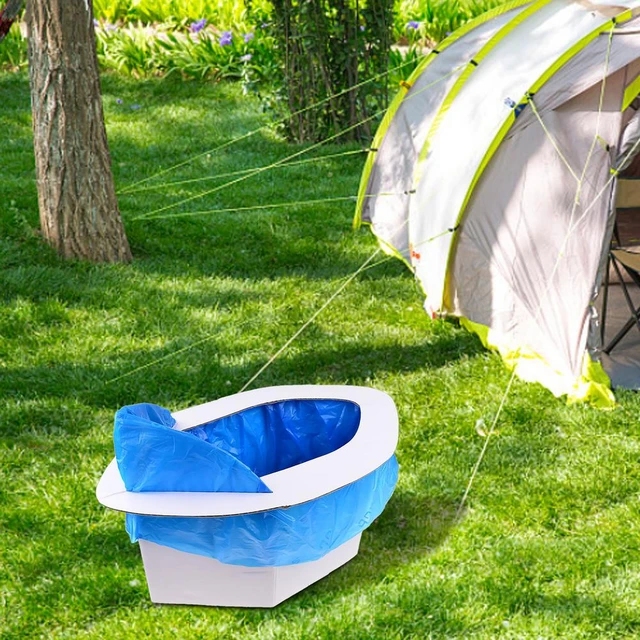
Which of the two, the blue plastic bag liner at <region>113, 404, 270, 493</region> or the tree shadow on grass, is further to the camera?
the tree shadow on grass

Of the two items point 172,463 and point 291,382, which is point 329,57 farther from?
point 172,463

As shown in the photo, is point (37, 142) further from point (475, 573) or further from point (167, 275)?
point (475, 573)

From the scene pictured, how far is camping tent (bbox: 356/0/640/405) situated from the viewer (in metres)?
4.29

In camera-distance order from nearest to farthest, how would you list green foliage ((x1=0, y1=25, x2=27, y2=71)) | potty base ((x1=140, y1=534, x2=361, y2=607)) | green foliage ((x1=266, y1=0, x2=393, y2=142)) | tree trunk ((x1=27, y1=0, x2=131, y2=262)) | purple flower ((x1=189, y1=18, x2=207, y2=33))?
potty base ((x1=140, y1=534, x2=361, y2=607))
tree trunk ((x1=27, y1=0, x2=131, y2=262))
green foliage ((x1=266, y1=0, x2=393, y2=142))
purple flower ((x1=189, y1=18, x2=207, y2=33))
green foliage ((x1=0, y1=25, x2=27, y2=71))

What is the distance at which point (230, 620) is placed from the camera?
308 centimetres

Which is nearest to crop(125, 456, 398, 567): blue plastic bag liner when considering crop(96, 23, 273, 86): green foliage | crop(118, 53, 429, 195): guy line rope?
crop(118, 53, 429, 195): guy line rope

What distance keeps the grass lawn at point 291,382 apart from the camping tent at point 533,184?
203 millimetres

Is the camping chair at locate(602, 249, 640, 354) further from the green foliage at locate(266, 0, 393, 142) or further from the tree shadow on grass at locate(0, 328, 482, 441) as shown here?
the green foliage at locate(266, 0, 393, 142)

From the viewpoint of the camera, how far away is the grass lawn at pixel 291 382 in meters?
3.12

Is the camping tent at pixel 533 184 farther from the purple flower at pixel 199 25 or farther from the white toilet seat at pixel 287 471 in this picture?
the purple flower at pixel 199 25

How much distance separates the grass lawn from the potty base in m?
0.04

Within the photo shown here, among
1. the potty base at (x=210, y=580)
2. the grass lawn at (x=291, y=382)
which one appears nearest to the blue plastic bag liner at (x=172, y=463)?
the potty base at (x=210, y=580)

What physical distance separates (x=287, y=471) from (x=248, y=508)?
9.4 inches

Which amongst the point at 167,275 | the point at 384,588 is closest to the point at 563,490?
the point at 384,588
